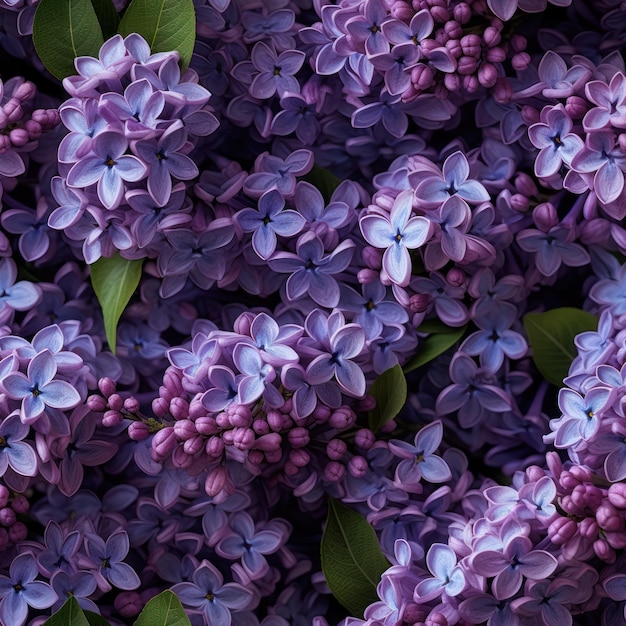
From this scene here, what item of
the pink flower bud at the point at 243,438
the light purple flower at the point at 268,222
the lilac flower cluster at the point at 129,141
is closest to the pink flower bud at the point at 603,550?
the pink flower bud at the point at 243,438

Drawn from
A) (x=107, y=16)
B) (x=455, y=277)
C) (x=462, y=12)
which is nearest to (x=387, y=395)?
(x=455, y=277)

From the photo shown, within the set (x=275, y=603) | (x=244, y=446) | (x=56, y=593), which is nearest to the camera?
(x=244, y=446)

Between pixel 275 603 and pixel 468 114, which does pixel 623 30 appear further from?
pixel 275 603

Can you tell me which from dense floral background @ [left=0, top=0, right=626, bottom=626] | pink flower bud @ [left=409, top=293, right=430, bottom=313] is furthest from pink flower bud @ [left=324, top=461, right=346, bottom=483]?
pink flower bud @ [left=409, top=293, right=430, bottom=313]

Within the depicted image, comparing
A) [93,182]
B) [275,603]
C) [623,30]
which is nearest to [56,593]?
[275,603]

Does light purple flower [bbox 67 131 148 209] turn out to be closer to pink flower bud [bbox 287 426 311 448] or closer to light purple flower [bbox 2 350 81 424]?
light purple flower [bbox 2 350 81 424]

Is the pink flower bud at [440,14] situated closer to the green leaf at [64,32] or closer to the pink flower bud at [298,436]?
the green leaf at [64,32]
